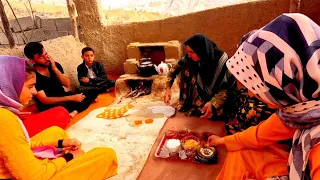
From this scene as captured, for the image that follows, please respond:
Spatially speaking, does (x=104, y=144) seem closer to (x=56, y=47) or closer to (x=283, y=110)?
(x=283, y=110)

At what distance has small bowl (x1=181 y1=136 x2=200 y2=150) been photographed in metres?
2.06

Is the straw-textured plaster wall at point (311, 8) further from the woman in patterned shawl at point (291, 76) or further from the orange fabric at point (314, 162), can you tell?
the orange fabric at point (314, 162)

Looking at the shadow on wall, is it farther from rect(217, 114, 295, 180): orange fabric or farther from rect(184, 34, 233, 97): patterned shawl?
rect(217, 114, 295, 180): orange fabric

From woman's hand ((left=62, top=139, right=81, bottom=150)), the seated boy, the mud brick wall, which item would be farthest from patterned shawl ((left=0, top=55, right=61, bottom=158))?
the mud brick wall

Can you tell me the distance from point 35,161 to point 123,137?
1.25 m

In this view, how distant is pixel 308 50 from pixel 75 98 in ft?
9.87

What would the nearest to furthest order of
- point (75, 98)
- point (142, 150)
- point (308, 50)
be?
point (308, 50), point (142, 150), point (75, 98)

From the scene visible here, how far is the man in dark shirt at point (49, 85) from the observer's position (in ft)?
9.79

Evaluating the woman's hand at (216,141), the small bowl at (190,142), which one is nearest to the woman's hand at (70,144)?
the small bowl at (190,142)

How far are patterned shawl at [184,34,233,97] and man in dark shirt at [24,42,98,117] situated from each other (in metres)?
1.80

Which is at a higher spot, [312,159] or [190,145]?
[312,159]

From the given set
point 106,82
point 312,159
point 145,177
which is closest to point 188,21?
point 106,82

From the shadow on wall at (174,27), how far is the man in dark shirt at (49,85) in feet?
5.27

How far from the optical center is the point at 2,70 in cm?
123
